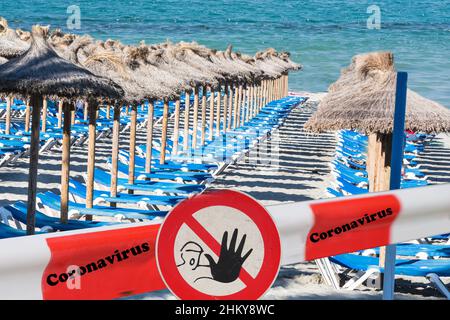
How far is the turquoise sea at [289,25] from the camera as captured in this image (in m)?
59.5

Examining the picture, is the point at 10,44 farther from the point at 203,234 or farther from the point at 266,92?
the point at 203,234

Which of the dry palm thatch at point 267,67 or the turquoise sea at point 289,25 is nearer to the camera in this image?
the dry palm thatch at point 267,67

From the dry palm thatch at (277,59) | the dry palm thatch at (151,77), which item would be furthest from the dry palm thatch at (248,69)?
the dry palm thatch at (151,77)

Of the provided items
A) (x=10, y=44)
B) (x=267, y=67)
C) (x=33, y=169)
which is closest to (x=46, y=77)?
(x=33, y=169)

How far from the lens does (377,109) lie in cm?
799

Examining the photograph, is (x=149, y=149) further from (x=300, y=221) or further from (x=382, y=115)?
(x=300, y=221)

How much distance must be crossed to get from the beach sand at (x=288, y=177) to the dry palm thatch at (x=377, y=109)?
1.48 metres

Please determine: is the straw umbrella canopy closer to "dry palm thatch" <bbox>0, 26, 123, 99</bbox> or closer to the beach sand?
"dry palm thatch" <bbox>0, 26, 123, 99</bbox>

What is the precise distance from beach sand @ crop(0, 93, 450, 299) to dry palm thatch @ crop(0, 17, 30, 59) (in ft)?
5.33

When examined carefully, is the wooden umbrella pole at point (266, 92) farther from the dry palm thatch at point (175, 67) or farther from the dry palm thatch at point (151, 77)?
the dry palm thatch at point (151, 77)

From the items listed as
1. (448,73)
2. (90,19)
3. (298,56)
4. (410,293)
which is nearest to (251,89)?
(410,293)
